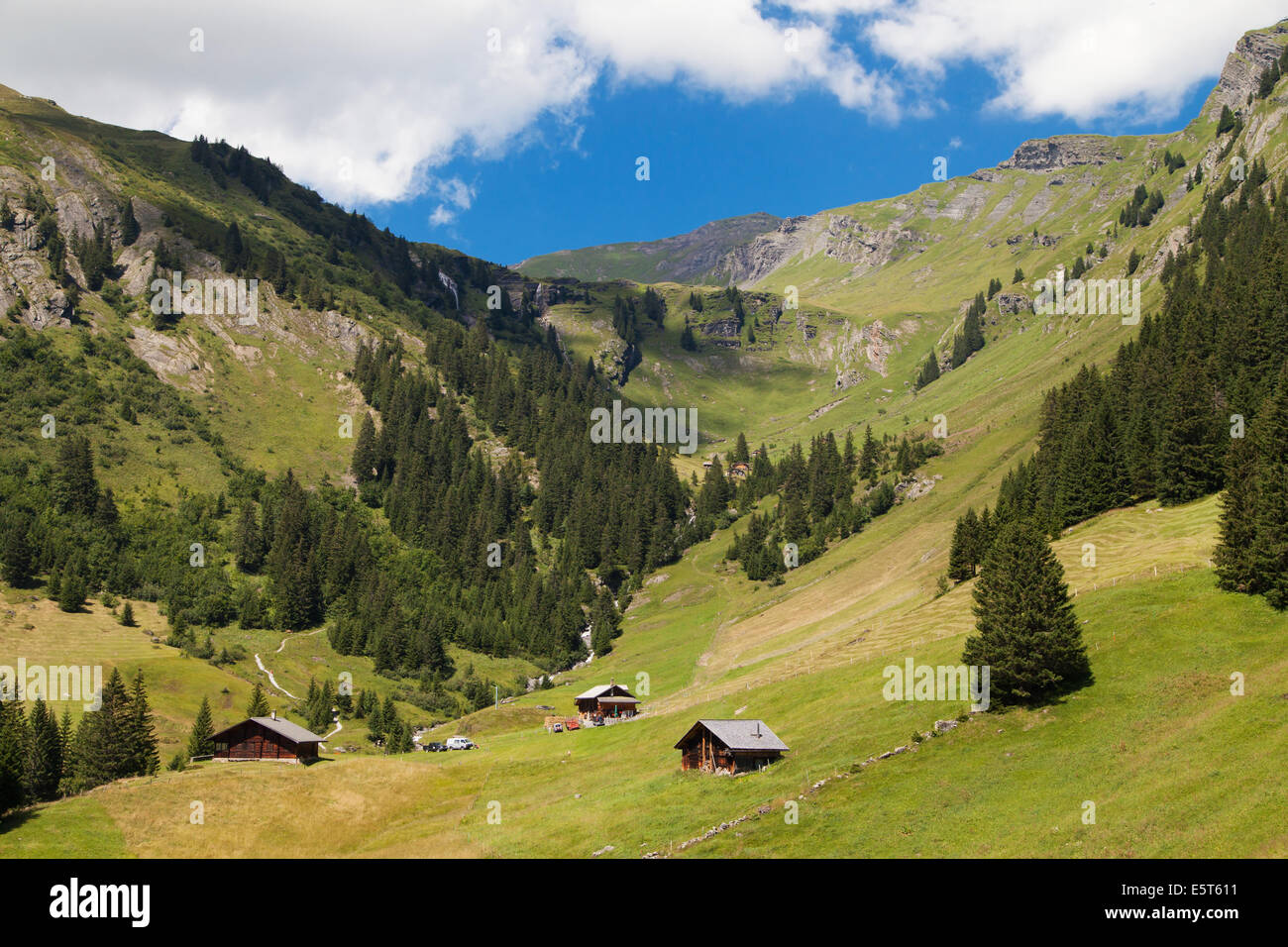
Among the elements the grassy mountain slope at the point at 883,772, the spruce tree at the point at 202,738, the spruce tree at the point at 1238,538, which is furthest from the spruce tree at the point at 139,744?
the spruce tree at the point at 1238,538

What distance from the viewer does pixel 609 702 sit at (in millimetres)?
105000

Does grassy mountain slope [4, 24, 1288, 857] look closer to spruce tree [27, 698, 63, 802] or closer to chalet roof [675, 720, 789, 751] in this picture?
chalet roof [675, 720, 789, 751]

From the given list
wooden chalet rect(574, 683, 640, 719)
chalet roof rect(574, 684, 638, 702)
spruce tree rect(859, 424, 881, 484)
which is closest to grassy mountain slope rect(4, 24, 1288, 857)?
wooden chalet rect(574, 683, 640, 719)

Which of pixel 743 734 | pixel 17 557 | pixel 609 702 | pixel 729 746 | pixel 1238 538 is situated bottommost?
pixel 609 702

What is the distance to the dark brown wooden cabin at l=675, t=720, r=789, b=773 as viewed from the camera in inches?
2527

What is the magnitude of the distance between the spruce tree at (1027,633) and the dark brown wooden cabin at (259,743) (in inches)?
2638

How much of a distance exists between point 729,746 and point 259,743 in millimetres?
54282

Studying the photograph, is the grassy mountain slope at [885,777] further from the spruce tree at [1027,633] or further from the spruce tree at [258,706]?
the spruce tree at [258,706]

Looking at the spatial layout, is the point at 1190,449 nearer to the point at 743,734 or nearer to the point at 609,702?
the point at 743,734

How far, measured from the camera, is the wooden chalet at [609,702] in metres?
105

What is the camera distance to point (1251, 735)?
4438cm

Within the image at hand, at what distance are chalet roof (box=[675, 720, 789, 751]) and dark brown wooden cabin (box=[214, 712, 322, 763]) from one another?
44.7 metres

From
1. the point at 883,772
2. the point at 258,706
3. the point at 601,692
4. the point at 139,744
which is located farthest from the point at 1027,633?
the point at 258,706
